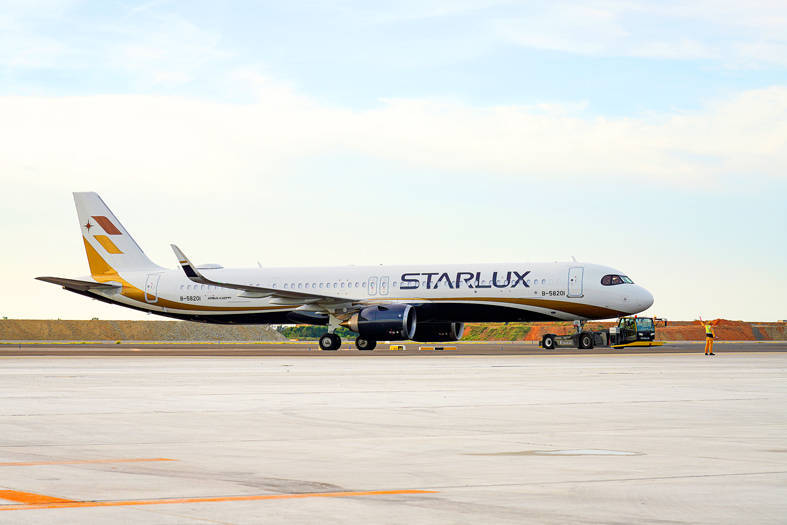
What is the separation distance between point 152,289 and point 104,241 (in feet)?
17.4

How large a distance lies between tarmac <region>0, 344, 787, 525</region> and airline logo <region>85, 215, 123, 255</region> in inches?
1694

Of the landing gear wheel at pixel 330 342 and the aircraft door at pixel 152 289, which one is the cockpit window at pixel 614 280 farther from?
the aircraft door at pixel 152 289

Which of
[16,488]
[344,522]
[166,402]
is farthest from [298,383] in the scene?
[344,522]

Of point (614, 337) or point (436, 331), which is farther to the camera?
point (614, 337)

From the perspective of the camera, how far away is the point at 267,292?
55750mm

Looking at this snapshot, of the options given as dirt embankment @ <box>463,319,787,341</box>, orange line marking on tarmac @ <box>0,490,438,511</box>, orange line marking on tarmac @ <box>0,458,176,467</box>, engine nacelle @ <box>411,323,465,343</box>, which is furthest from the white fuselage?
dirt embankment @ <box>463,319,787,341</box>

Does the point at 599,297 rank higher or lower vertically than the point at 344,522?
higher

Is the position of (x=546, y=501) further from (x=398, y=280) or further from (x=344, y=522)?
(x=398, y=280)

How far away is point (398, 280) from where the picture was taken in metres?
55.2

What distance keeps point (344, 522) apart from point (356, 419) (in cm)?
818

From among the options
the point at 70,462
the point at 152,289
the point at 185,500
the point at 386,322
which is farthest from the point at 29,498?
the point at 152,289

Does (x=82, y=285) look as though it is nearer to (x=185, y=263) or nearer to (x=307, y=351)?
Result: (x=185, y=263)

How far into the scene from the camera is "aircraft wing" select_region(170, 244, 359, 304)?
5503 centimetres

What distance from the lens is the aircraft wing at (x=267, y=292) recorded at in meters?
55.0
